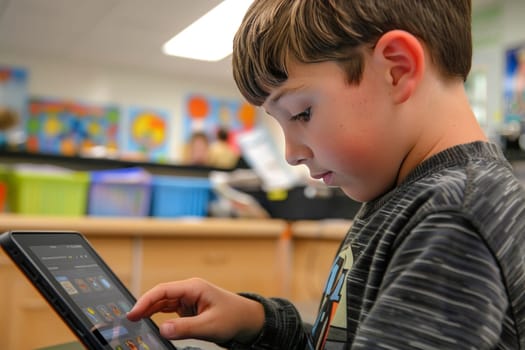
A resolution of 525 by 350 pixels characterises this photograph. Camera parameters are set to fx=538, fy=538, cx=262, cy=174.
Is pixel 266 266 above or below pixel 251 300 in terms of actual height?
below

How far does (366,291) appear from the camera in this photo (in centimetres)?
35

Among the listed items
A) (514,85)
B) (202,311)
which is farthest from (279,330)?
(514,85)

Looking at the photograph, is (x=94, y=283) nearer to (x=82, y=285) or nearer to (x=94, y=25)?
(x=82, y=285)

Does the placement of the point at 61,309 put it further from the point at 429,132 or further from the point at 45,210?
the point at 45,210

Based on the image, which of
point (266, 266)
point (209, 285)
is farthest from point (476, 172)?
point (266, 266)

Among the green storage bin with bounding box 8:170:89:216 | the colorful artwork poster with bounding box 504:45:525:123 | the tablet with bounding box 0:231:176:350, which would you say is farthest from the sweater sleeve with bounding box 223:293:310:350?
the colorful artwork poster with bounding box 504:45:525:123

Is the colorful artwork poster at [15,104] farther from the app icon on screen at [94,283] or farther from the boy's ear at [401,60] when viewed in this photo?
the boy's ear at [401,60]

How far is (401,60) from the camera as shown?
38cm

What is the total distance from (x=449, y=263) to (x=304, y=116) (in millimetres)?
168

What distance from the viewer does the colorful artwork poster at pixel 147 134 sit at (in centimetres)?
282

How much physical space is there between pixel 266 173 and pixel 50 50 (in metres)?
1.45

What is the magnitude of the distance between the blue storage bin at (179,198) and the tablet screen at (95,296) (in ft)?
3.97

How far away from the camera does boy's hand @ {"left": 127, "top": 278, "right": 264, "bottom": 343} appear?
0.42 m

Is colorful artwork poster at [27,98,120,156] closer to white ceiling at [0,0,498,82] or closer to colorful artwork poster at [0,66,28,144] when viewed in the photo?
colorful artwork poster at [0,66,28,144]
